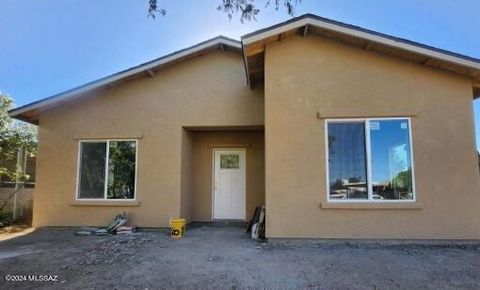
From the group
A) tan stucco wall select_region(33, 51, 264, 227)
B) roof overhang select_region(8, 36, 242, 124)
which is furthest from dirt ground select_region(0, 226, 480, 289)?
roof overhang select_region(8, 36, 242, 124)

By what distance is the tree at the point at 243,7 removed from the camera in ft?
18.5

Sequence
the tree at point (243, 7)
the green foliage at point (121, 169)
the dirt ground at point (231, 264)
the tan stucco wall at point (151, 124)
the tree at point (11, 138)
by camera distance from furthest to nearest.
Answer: the tree at point (11, 138) < the green foliage at point (121, 169) < the tan stucco wall at point (151, 124) < the tree at point (243, 7) < the dirt ground at point (231, 264)

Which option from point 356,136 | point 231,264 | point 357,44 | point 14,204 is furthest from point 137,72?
point 14,204

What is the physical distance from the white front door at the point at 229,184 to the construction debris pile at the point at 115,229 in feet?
9.48

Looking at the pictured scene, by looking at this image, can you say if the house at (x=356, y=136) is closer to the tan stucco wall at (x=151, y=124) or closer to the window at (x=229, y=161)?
the tan stucco wall at (x=151, y=124)

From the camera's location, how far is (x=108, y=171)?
10.6m

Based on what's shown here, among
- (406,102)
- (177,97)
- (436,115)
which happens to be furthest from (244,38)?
(436,115)

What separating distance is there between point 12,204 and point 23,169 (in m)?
1.44

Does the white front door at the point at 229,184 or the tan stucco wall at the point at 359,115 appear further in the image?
the white front door at the point at 229,184

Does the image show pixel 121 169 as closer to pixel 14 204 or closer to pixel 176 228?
pixel 176 228

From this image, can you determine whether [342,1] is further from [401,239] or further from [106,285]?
[106,285]

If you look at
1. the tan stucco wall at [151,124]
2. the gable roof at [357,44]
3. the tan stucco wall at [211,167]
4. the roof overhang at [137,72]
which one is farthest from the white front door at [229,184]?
the roof overhang at [137,72]

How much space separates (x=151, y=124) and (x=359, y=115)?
5.86 meters

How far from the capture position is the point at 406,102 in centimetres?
832
